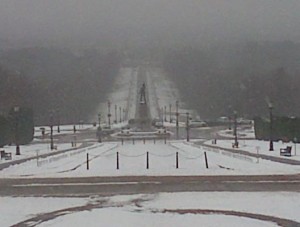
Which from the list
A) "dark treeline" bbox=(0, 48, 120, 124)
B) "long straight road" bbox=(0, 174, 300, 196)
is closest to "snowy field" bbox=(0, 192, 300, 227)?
"long straight road" bbox=(0, 174, 300, 196)

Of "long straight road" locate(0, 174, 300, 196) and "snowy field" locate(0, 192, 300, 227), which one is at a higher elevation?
"long straight road" locate(0, 174, 300, 196)

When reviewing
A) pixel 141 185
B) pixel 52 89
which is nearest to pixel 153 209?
pixel 141 185

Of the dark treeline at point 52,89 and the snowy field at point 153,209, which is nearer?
the snowy field at point 153,209

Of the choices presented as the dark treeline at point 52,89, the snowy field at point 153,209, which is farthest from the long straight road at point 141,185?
the dark treeline at point 52,89

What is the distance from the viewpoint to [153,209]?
52.3 ft

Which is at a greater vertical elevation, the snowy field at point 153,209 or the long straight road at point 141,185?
the long straight road at point 141,185

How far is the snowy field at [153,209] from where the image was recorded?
14414 millimetres

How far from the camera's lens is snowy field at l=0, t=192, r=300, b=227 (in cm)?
1441

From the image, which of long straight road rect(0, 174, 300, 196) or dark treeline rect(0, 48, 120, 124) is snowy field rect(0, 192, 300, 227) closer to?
long straight road rect(0, 174, 300, 196)

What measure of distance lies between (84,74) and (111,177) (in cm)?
15791

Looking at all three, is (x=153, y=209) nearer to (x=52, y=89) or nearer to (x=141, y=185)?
(x=141, y=185)

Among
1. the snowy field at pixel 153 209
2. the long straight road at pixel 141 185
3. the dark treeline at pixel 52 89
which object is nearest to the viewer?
the snowy field at pixel 153 209

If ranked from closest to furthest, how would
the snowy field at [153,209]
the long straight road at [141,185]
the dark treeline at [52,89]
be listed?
the snowy field at [153,209], the long straight road at [141,185], the dark treeline at [52,89]

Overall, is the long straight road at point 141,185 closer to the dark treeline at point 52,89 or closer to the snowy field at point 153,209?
the snowy field at point 153,209
